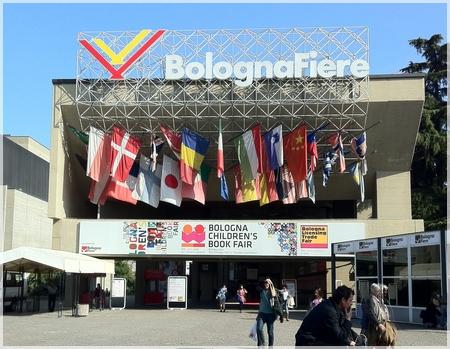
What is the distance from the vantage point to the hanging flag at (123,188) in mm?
39031

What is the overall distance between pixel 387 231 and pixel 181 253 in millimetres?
12584

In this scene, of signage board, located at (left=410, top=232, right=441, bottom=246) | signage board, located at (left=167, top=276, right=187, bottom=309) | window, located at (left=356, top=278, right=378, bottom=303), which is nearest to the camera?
signage board, located at (left=410, top=232, right=441, bottom=246)

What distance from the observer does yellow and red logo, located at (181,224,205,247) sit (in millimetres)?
38438

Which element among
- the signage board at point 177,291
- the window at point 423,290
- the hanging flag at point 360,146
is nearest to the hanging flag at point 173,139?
the signage board at point 177,291

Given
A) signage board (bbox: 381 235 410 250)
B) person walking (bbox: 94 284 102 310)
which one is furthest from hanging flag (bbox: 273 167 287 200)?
signage board (bbox: 381 235 410 250)

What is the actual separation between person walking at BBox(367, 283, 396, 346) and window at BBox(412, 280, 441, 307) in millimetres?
14674

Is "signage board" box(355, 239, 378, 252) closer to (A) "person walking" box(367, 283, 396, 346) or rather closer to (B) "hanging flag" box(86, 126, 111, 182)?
(B) "hanging flag" box(86, 126, 111, 182)

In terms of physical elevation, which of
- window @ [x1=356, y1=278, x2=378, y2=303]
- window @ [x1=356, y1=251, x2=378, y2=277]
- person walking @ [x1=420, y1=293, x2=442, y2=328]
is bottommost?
person walking @ [x1=420, y1=293, x2=442, y2=328]

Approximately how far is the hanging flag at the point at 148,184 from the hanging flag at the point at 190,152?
2411 mm

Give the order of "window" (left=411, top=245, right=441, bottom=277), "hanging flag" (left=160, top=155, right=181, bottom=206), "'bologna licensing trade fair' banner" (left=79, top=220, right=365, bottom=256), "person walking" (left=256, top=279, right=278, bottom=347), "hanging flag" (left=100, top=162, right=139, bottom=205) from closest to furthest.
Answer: "person walking" (left=256, top=279, right=278, bottom=347)
"window" (left=411, top=245, right=441, bottom=277)
"'bologna licensing trade fair' banner" (left=79, top=220, right=365, bottom=256)
"hanging flag" (left=100, top=162, right=139, bottom=205)
"hanging flag" (left=160, top=155, right=181, bottom=206)

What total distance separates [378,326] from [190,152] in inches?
1195

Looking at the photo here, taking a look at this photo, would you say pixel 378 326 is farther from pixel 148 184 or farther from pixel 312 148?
pixel 148 184

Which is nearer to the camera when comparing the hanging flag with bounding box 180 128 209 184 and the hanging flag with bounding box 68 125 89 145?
the hanging flag with bounding box 180 128 209 184

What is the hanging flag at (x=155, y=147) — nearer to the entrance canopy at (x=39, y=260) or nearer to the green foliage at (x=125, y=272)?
the entrance canopy at (x=39, y=260)
